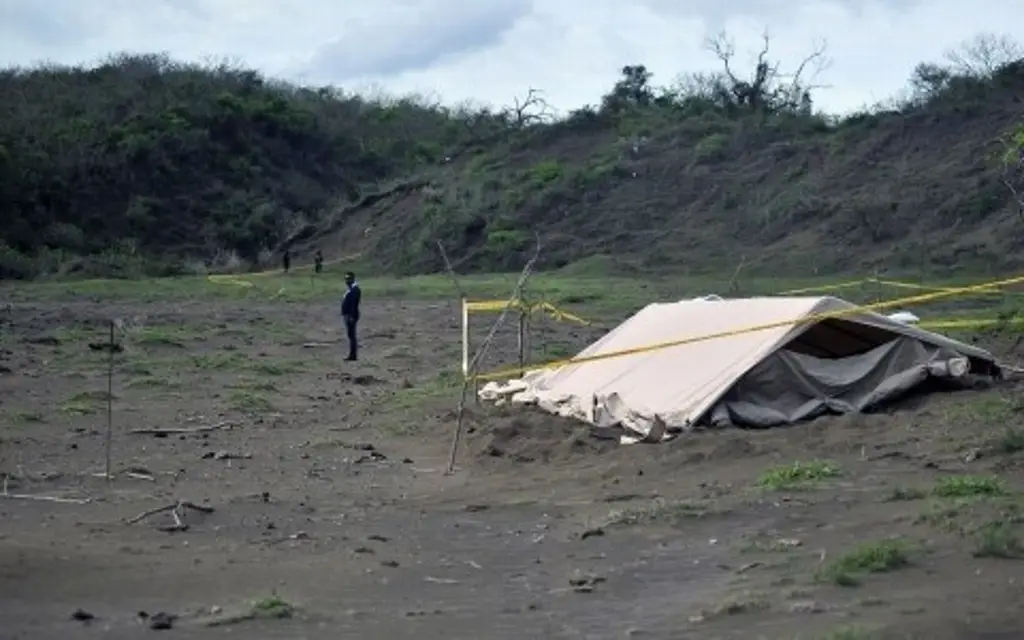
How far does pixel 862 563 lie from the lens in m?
7.95

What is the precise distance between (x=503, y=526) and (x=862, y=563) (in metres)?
3.32

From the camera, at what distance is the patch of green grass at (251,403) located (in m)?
18.3

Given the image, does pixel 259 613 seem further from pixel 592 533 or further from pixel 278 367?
pixel 278 367

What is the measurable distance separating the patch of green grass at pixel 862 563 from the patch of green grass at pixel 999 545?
0.39 m

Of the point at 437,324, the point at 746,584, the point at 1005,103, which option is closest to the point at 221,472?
the point at 746,584

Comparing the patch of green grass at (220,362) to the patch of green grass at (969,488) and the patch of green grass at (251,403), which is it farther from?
the patch of green grass at (969,488)

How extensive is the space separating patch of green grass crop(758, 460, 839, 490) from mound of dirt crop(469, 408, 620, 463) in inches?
107

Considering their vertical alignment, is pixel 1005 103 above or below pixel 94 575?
above

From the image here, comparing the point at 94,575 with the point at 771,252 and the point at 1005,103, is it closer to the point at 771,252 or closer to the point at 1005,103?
the point at 771,252

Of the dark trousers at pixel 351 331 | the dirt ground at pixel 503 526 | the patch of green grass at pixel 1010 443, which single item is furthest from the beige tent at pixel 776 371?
the dark trousers at pixel 351 331

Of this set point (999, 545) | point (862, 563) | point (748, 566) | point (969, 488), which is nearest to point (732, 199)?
point (969, 488)

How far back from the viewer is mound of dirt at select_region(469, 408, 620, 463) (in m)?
13.8

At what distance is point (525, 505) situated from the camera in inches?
452

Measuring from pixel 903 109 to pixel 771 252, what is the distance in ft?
35.1
